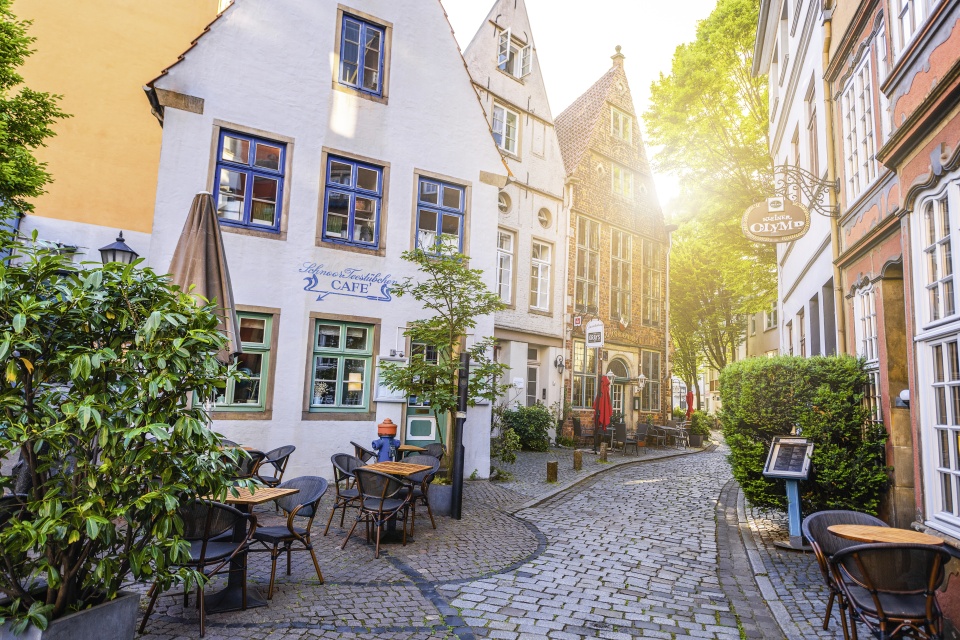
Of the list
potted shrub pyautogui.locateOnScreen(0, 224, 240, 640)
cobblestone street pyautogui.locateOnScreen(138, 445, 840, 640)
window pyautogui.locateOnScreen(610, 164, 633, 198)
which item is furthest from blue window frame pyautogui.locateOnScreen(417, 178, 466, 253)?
window pyautogui.locateOnScreen(610, 164, 633, 198)

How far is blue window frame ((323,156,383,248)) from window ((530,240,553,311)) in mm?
7988

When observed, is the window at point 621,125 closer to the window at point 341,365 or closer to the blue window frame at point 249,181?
the blue window frame at point 249,181

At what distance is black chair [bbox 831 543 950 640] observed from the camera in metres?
3.58

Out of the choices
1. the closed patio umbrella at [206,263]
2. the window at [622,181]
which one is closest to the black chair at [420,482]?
the closed patio umbrella at [206,263]

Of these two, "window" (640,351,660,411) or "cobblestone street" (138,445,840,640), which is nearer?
"cobblestone street" (138,445,840,640)

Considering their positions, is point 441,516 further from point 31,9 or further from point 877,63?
point 31,9

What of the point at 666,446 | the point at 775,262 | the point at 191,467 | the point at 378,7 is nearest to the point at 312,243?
the point at 378,7

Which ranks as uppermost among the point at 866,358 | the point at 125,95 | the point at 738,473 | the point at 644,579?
the point at 125,95

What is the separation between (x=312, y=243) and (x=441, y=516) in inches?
212

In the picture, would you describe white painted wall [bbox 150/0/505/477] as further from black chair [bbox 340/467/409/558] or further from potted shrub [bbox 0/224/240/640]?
potted shrub [bbox 0/224/240/640]

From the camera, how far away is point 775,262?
17.6m

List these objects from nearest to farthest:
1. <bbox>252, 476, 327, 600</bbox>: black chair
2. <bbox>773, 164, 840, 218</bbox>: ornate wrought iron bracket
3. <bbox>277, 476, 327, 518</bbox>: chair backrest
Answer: <bbox>252, 476, 327, 600</bbox>: black chair → <bbox>277, 476, 327, 518</bbox>: chair backrest → <bbox>773, 164, 840, 218</bbox>: ornate wrought iron bracket

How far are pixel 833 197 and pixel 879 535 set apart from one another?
20.2ft

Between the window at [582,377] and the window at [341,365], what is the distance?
33.4 feet
